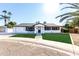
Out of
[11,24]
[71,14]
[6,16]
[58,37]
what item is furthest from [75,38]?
[6,16]

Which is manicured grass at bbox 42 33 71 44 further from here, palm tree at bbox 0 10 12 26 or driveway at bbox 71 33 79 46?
palm tree at bbox 0 10 12 26

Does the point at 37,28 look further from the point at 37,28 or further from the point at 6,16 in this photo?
the point at 6,16

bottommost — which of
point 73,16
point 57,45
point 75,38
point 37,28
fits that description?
point 57,45

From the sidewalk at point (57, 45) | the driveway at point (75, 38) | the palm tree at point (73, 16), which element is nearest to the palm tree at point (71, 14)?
the palm tree at point (73, 16)

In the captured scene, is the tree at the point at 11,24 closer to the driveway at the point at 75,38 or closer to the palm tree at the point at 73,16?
the palm tree at the point at 73,16

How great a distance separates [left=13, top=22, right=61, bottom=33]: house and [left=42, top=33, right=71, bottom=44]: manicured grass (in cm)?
6

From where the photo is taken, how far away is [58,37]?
8.38 ft

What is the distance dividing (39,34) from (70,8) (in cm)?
66

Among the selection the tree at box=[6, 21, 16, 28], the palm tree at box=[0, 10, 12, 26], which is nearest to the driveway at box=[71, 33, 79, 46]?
the tree at box=[6, 21, 16, 28]

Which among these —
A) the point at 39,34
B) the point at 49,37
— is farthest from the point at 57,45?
the point at 39,34

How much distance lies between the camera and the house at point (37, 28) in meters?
2.56

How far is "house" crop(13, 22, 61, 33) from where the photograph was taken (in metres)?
2.56

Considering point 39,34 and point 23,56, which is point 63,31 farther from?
point 23,56

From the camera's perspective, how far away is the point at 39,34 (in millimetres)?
2584
